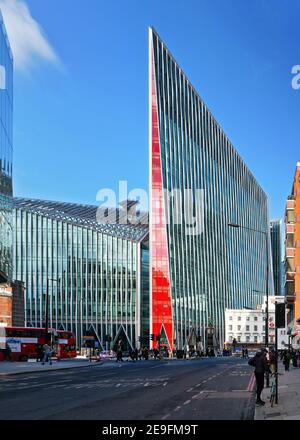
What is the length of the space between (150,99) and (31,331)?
78.2 metres

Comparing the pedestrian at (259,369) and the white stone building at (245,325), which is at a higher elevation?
the pedestrian at (259,369)

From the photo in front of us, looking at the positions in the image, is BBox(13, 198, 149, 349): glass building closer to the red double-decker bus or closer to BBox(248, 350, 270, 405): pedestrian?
the red double-decker bus

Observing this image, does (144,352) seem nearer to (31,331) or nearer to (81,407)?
(31,331)

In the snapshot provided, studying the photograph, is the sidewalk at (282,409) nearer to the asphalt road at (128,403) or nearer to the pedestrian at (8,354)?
the asphalt road at (128,403)

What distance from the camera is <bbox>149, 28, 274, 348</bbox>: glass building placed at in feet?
489

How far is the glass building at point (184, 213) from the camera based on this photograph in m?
149

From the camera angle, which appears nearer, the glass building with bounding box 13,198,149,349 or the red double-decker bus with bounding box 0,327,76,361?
the red double-decker bus with bounding box 0,327,76,361

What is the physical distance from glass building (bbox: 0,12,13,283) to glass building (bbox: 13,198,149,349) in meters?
93.1

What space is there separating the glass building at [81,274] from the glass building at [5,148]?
93110 mm

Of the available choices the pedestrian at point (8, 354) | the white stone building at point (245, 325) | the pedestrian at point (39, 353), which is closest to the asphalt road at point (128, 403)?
the pedestrian at point (39, 353)

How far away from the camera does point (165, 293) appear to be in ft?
489

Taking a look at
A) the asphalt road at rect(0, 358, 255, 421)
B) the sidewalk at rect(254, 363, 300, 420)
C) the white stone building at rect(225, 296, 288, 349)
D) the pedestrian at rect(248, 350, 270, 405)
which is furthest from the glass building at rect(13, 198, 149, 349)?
the pedestrian at rect(248, 350, 270, 405)

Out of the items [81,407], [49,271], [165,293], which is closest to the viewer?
[81,407]
